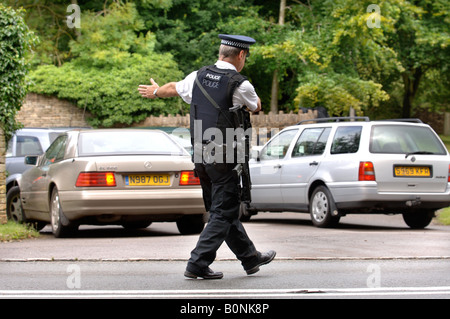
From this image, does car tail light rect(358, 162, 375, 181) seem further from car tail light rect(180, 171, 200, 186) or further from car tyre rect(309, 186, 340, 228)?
car tail light rect(180, 171, 200, 186)

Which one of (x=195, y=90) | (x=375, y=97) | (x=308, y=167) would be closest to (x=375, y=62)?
(x=375, y=97)

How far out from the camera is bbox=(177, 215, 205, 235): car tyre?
40.8ft

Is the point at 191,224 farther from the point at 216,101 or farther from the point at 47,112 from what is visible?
the point at 47,112

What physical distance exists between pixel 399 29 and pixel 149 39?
9171mm

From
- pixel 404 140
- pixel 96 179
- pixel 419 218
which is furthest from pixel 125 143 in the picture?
pixel 419 218

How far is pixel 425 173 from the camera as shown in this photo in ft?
44.8

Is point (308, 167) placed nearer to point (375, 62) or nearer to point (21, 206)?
point (21, 206)

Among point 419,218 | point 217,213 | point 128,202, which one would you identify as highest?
point 217,213

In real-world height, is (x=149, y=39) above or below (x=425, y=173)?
above

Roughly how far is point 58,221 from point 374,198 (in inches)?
177

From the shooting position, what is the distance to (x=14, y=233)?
11.5 meters

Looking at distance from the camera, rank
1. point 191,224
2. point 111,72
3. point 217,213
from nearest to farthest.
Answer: point 217,213
point 191,224
point 111,72

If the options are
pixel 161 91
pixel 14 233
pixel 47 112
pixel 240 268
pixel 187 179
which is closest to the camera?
pixel 161 91

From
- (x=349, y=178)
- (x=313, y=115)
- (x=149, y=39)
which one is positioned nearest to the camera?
(x=349, y=178)
